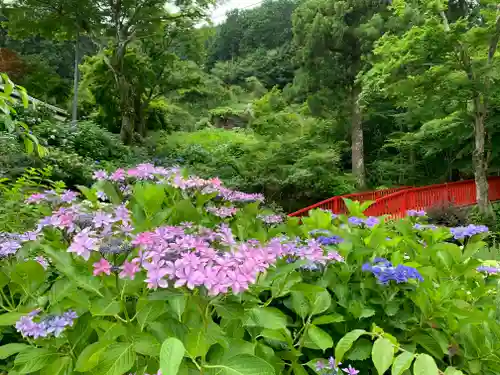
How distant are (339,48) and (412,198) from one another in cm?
513

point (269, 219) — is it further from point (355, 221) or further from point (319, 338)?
point (319, 338)

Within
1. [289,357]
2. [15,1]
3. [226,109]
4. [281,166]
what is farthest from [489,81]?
[226,109]

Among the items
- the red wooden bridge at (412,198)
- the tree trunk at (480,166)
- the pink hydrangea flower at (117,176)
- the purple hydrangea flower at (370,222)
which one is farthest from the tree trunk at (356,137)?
the pink hydrangea flower at (117,176)

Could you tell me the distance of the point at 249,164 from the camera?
352 inches

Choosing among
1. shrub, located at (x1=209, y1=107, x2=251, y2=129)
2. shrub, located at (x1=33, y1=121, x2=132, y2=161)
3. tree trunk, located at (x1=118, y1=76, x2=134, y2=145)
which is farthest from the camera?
shrub, located at (x1=209, y1=107, x2=251, y2=129)

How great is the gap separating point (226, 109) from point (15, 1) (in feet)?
32.6

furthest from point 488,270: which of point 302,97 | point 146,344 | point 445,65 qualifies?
point 302,97

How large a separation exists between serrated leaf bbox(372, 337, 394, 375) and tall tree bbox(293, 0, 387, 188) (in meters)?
10.5

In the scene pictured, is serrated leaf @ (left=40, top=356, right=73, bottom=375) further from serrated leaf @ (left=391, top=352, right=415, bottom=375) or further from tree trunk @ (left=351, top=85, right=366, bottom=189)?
tree trunk @ (left=351, top=85, right=366, bottom=189)

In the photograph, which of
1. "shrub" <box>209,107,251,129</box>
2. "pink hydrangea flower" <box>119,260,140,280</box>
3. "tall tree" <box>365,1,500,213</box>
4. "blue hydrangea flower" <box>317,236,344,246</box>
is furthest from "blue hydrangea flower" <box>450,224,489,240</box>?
"shrub" <box>209,107,251,129</box>

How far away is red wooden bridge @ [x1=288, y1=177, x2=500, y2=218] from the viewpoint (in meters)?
7.48

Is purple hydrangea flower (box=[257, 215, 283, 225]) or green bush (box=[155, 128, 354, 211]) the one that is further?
green bush (box=[155, 128, 354, 211])

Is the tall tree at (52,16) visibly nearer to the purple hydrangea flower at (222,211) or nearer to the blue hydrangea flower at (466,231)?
the purple hydrangea flower at (222,211)

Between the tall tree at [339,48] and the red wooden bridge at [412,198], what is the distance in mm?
2487
